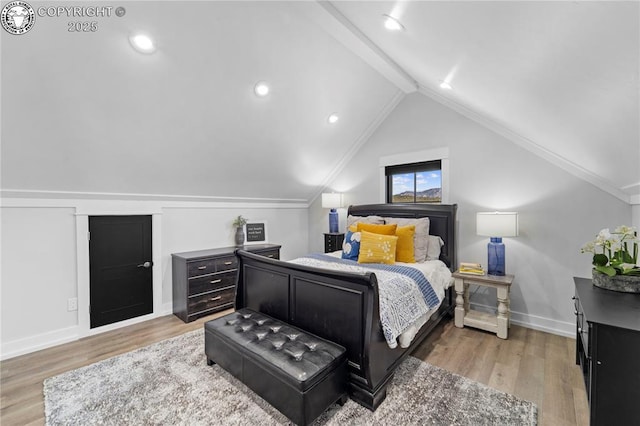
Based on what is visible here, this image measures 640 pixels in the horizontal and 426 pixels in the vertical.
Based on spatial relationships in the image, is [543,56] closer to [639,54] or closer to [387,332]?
[639,54]

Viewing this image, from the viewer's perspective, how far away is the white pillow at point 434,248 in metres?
3.33

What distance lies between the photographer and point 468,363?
237cm

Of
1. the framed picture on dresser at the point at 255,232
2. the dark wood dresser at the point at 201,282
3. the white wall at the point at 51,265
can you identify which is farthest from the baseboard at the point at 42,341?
the framed picture on dresser at the point at 255,232

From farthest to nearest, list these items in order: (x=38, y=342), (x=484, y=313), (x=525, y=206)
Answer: (x=484, y=313) → (x=525, y=206) → (x=38, y=342)

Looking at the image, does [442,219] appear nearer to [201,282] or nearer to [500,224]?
[500,224]

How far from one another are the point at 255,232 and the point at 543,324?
3.98m

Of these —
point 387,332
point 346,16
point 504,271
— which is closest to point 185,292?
point 387,332

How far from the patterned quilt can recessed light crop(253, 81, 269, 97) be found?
72.7 inches

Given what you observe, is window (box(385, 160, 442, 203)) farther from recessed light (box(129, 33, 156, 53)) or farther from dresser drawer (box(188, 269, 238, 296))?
recessed light (box(129, 33, 156, 53))

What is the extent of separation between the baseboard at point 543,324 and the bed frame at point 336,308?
1057 mm

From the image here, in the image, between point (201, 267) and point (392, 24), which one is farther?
point (201, 267)

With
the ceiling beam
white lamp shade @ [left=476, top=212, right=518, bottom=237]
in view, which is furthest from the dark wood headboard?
the ceiling beam

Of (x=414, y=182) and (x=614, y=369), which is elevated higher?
(x=414, y=182)

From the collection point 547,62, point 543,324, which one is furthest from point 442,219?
point 547,62
